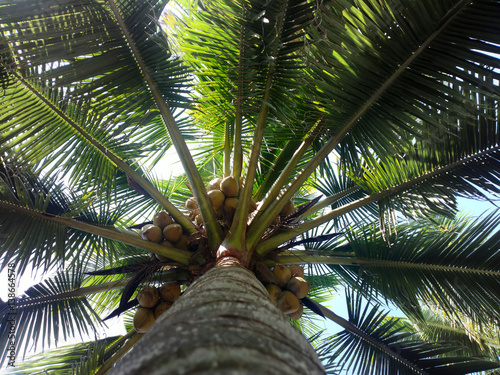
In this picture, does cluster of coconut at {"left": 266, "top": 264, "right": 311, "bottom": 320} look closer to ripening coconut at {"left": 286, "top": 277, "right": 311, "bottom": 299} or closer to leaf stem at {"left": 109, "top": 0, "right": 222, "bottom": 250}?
ripening coconut at {"left": 286, "top": 277, "right": 311, "bottom": 299}

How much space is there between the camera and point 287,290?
2738mm

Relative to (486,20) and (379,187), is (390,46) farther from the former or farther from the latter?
(379,187)

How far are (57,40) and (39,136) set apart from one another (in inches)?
31.5

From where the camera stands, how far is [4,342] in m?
3.12

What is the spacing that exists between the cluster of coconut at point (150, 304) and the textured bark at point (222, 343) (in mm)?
1535

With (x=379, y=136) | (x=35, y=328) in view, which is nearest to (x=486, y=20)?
(x=379, y=136)

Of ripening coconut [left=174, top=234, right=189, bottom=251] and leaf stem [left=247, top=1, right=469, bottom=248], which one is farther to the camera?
ripening coconut [left=174, top=234, right=189, bottom=251]

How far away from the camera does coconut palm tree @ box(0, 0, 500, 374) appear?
7.73 ft

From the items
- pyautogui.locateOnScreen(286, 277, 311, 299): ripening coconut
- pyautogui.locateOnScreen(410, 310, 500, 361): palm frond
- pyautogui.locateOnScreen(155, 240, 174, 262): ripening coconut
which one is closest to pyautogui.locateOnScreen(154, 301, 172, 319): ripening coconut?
pyautogui.locateOnScreen(155, 240, 174, 262): ripening coconut

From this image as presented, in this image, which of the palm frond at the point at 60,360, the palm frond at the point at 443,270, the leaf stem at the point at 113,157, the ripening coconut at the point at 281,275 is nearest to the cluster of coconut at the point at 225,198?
the leaf stem at the point at 113,157

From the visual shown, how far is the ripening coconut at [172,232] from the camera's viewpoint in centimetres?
276

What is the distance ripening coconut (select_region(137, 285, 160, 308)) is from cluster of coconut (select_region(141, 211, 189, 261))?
0.25 metres

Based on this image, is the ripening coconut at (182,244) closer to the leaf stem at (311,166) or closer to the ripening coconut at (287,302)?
the leaf stem at (311,166)

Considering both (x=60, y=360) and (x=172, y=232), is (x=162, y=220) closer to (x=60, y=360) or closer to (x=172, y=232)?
(x=172, y=232)
